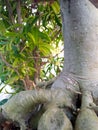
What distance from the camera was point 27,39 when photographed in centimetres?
76

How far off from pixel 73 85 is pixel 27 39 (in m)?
0.25

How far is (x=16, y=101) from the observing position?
1.75 feet

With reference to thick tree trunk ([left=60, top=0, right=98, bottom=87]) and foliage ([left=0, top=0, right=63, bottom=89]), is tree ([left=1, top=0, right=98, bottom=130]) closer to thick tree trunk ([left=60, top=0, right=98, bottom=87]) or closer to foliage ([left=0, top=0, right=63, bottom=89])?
thick tree trunk ([left=60, top=0, right=98, bottom=87])

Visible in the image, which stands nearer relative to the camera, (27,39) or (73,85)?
(73,85)

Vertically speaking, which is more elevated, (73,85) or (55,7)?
(55,7)

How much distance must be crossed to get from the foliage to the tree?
0.19 meters

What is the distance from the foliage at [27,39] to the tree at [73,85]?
0.19m

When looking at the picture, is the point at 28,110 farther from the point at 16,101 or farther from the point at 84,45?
the point at 84,45

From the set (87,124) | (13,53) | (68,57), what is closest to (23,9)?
(13,53)

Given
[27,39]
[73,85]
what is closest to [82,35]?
[73,85]

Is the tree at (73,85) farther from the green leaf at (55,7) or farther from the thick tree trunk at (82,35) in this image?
the green leaf at (55,7)

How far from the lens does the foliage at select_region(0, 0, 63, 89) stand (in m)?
0.76

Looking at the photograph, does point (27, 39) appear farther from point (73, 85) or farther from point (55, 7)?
point (73, 85)

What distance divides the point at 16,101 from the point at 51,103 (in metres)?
0.07
